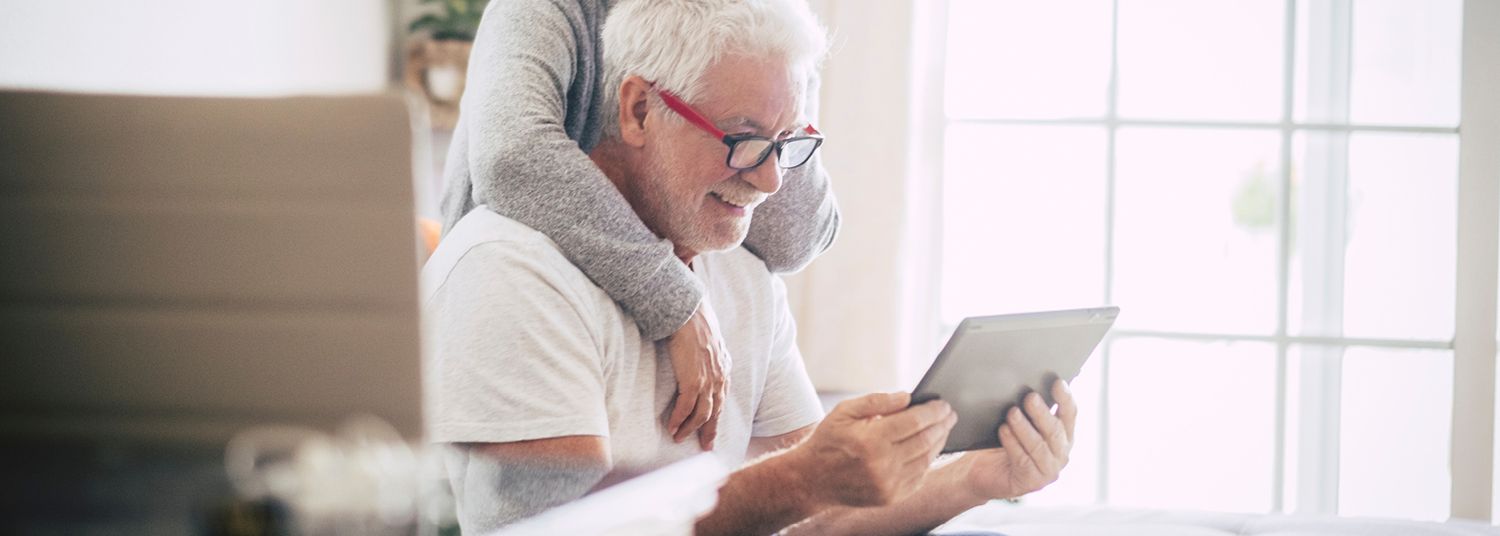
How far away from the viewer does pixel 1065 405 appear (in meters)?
1.41

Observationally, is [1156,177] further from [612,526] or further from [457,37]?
[612,526]

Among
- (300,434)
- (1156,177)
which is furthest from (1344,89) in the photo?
(300,434)

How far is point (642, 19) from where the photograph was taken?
1462 mm

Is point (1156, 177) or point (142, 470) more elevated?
point (1156, 177)

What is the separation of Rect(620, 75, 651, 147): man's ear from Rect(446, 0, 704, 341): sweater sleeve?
0.24ft

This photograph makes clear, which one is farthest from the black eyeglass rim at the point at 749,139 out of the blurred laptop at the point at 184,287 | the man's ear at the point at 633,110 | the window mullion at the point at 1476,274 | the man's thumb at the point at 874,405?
the window mullion at the point at 1476,274

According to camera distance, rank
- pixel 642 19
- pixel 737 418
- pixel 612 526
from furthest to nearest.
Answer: pixel 737 418, pixel 642 19, pixel 612 526

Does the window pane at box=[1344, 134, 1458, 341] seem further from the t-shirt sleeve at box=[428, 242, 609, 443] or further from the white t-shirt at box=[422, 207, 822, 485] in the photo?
the t-shirt sleeve at box=[428, 242, 609, 443]

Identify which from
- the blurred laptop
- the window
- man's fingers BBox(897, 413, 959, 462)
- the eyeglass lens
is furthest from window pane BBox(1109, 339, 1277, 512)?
the blurred laptop

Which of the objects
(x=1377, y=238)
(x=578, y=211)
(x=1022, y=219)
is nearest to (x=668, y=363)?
(x=578, y=211)

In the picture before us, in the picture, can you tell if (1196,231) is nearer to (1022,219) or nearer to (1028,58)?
(1022,219)

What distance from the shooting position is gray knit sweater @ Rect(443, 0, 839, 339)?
52.6 inches

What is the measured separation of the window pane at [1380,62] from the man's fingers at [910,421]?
2337mm

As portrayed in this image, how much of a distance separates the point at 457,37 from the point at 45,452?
2.68 m
